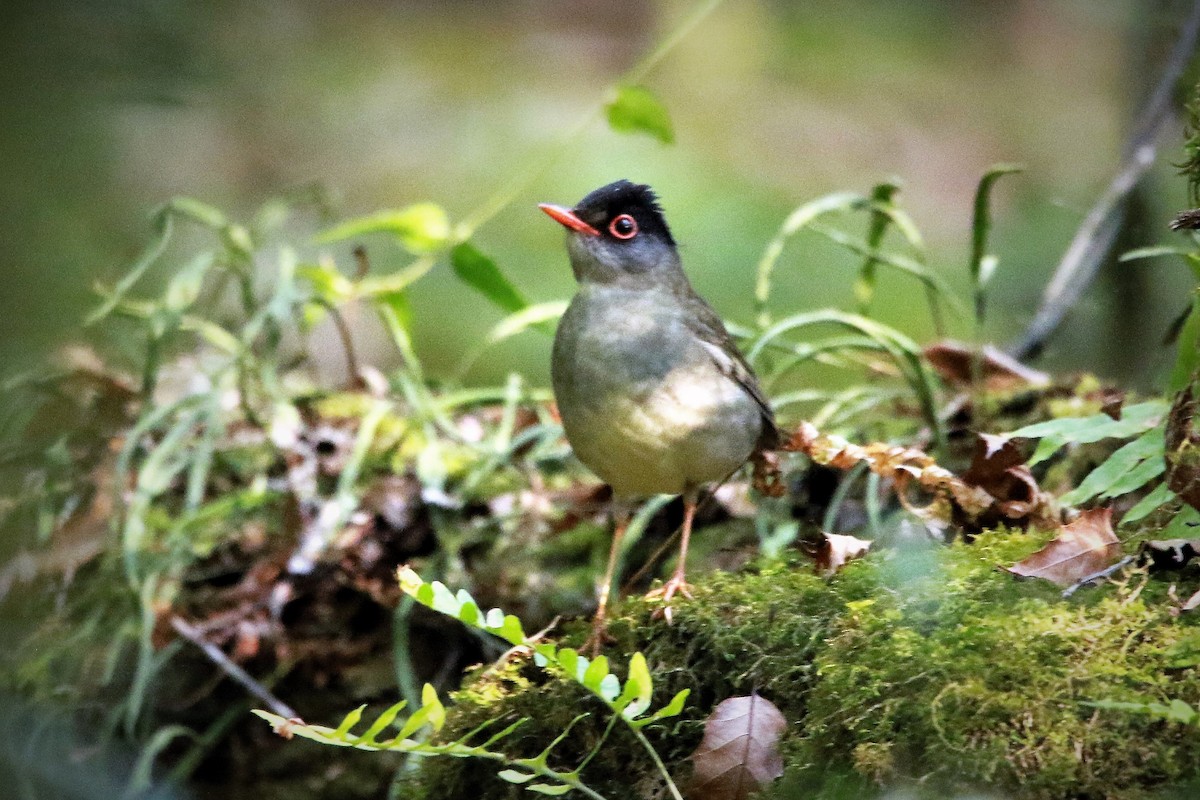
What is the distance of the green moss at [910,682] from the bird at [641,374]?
344 mm

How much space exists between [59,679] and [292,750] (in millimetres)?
742

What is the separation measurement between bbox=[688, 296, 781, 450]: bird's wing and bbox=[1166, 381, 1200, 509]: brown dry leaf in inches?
40.8

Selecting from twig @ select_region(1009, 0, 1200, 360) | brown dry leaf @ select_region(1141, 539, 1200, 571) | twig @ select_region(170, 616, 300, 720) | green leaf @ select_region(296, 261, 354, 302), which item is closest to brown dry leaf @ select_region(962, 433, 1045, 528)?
brown dry leaf @ select_region(1141, 539, 1200, 571)

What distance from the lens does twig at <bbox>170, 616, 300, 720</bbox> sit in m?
3.46

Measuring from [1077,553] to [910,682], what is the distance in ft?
1.47

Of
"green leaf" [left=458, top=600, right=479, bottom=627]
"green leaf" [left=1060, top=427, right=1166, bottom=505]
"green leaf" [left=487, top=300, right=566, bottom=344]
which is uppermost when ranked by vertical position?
"green leaf" [left=487, top=300, right=566, bottom=344]

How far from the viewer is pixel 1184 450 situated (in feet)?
6.48

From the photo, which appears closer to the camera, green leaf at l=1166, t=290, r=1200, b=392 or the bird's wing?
green leaf at l=1166, t=290, r=1200, b=392

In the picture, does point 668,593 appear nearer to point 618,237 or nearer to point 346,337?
point 618,237

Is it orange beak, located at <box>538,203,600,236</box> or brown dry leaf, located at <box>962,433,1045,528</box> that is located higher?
orange beak, located at <box>538,203,600,236</box>

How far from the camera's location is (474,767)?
2141mm

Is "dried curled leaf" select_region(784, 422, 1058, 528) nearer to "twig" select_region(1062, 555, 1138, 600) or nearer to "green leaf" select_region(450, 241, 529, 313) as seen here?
"twig" select_region(1062, 555, 1138, 600)

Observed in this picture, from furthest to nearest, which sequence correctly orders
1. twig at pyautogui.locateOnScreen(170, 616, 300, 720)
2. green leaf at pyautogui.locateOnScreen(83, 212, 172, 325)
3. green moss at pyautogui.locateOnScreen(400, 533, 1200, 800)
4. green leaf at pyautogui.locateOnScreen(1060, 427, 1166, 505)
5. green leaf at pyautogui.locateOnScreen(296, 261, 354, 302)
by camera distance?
green leaf at pyautogui.locateOnScreen(296, 261, 354, 302) < twig at pyautogui.locateOnScreen(170, 616, 300, 720) < green leaf at pyautogui.locateOnScreen(83, 212, 172, 325) < green leaf at pyautogui.locateOnScreen(1060, 427, 1166, 505) < green moss at pyautogui.locateOnScreen(400, 533, 1200, 800)

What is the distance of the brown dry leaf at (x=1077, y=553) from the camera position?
1938mm
